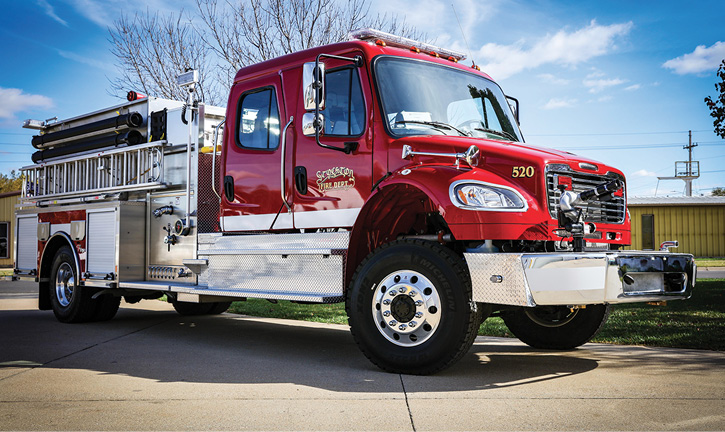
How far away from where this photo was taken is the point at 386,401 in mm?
4559

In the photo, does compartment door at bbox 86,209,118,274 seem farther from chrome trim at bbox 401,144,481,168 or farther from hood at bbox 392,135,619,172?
chrome trim at bbox 401,144,481,168

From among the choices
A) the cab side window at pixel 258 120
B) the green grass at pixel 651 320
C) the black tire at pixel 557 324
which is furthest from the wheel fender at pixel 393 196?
the green grass at pixel 651 320

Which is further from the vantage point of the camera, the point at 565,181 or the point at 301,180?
the point at 301,180

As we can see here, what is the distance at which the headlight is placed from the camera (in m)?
5.00

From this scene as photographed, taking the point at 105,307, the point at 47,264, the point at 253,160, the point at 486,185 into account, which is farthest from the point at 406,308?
the point at 47,264

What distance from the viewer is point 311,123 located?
5.85 meters

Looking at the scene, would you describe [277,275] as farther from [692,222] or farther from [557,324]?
[692,222]

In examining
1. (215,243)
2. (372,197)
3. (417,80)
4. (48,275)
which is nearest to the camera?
(372,197)

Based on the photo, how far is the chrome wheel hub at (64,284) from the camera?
9.30m

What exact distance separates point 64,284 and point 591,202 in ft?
23.9

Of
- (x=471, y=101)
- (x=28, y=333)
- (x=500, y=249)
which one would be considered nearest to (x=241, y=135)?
(x=471, y=101)

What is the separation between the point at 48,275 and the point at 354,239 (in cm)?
592

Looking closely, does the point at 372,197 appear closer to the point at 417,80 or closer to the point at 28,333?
the point at 417,80

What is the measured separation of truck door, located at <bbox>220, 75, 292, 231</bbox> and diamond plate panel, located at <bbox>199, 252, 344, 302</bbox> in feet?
1.17
